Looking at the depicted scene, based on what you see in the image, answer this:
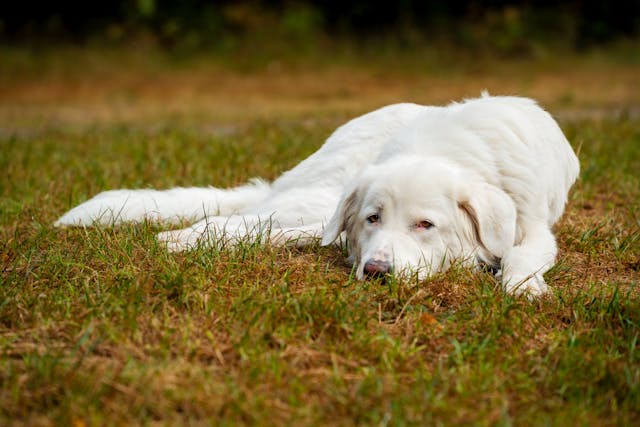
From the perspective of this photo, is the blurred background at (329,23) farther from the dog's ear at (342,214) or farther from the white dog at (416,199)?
the dog's ear at (342,214)

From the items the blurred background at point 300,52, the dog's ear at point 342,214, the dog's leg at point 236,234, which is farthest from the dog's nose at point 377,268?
the blurred background at point 300,52

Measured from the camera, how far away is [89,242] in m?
4.17

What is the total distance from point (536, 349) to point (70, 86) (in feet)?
46.3

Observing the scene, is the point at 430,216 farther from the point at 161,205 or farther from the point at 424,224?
the point at 161,205

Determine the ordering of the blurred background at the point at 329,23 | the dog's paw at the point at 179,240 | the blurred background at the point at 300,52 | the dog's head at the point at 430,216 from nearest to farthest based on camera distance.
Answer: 1. the dog's head at the point at 430,216
2. the dog's paw at the point at 179,240
3. the blurred background at the point at 300,52
4. the blurred background at the point at 329,23

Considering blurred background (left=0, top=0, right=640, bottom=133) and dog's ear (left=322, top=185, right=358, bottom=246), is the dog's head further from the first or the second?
blurred background (left=0, top=0, right=640, bottom=133)

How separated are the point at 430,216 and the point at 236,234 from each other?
1.16m

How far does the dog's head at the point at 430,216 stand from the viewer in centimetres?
381

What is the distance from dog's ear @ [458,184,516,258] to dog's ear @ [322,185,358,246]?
0.56 metres

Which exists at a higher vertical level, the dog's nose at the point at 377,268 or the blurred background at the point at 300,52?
the dog's nose at the point at 377,268

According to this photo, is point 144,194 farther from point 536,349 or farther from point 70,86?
point 70,86

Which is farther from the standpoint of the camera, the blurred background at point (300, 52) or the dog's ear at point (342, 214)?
the blurred background at point (300, 52)

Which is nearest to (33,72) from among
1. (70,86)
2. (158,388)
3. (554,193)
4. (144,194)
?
(70,86)

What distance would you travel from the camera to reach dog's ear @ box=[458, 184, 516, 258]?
12.9 ft
